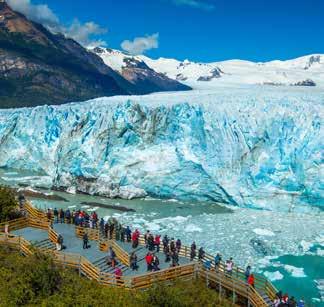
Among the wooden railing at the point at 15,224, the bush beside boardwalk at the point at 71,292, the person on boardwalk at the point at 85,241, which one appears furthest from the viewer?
the wooden railing at the point at 15,224

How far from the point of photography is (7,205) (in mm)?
16484

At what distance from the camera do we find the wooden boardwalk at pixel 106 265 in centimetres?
1166

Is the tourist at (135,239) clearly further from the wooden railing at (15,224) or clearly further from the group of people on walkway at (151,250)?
the wooden railing at (15,224)

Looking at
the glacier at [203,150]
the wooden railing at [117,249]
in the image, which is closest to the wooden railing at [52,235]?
the wooden railing at [117,249]

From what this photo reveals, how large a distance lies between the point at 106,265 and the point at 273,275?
5.51 m

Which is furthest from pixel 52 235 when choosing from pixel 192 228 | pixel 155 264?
pixel 192 228

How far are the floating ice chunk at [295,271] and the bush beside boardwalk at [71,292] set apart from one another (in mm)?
5027

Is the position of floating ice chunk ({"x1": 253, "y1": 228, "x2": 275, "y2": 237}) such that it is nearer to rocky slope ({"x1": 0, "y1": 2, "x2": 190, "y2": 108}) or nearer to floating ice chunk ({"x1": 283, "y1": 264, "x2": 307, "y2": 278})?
floating ice chunk ({"x1": 283, "y1": 264, "x2": 307, "y2": 278})

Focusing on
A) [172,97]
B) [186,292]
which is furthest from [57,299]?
[172,97]

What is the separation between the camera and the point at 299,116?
25.9m

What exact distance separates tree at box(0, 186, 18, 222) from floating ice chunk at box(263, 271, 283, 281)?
26.0 ft

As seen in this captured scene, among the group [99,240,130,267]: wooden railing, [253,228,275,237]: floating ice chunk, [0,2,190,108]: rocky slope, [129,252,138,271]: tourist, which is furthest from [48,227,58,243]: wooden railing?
[0,2,190,108]: rocky slope

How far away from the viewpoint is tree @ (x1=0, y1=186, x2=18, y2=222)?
639 inches

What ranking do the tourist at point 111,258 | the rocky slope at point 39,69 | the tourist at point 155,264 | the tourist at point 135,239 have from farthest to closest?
the rocky slope at point 39,69 < the tourist at point 135,239 < the tourist at point 111,258 < the tourist at point 155,264
